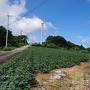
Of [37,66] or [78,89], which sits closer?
[78,89]

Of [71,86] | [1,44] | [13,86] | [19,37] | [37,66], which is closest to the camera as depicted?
[13,86]

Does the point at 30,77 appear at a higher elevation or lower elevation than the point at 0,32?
lower

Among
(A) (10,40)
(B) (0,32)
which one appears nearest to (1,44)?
(B) (0,32)

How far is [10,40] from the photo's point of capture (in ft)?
409

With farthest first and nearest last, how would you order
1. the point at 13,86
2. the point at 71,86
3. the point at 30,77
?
the point at 30,77 → the point at 71,86 → the point at 13,86

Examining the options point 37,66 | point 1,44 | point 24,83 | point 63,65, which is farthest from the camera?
point 1,44

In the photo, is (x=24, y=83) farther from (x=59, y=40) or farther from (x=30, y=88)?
(x=59, y=40)

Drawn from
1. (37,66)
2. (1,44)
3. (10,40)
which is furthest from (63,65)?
(10,40)

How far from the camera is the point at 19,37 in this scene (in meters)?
171

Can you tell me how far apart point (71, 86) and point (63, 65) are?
12.3 metres

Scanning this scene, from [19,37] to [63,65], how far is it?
145868 millimetres

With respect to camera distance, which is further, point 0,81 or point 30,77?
point 30,77

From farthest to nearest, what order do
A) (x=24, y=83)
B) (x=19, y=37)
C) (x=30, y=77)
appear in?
1. (x=19, y=37)
2. (x=30, y=77)
3. (x=24, y=83)

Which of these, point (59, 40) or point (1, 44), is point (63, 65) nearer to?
point (1, 44)
